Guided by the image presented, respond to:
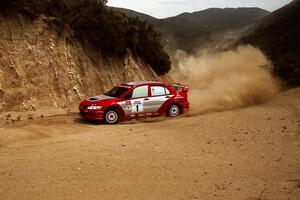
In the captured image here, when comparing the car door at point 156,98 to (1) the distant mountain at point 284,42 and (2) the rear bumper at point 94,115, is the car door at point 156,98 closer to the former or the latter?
(2) the rear bumper at point 94,115

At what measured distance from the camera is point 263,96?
23.6m

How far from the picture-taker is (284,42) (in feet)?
152

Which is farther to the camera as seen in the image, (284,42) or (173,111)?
(284,42)

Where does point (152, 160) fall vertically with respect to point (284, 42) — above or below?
below

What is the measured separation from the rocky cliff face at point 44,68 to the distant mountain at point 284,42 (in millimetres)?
15011

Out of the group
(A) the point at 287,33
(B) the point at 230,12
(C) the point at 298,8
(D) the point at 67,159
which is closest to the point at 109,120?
(D) the point at 67,159

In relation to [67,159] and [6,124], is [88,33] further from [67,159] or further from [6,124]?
[67,159]

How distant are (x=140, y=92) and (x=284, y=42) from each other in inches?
1355

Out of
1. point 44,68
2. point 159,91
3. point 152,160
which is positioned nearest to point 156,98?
point 159,91

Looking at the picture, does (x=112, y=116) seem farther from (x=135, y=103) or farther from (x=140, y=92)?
(x=140, y=92)

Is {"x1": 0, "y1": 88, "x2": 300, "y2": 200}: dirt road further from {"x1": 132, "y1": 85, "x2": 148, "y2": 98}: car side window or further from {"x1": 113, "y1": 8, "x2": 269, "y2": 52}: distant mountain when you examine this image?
{"x1": 113, "y1": 8, "x2": 269, "y2": 52}: distant mountain

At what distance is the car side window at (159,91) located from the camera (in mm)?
16766

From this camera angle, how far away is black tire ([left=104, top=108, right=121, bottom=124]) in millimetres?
15501

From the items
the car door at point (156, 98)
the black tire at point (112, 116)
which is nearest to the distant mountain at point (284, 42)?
the car door at point (156, 98)
